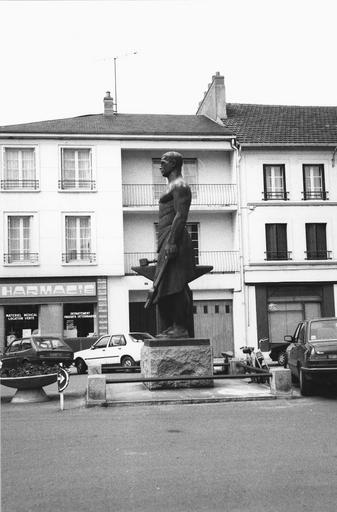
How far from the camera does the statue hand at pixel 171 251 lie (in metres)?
13.0

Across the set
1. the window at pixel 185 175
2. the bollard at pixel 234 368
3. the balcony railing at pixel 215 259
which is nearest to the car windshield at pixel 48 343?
the balcony railing at pixel 215 259

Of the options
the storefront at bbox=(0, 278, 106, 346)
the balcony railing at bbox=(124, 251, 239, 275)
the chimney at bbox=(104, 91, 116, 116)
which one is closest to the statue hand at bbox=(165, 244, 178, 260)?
the storefront at bbox=(0, 278, 106, 346)

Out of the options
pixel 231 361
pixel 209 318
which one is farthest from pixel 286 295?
pixel 231 361

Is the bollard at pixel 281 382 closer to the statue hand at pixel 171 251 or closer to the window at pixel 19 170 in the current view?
the statue hand at pixel 171 251

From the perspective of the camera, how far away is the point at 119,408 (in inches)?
453

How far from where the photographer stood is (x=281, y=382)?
1260cm

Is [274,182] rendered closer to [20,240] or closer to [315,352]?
[20,240]

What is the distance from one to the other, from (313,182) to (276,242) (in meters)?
3.53

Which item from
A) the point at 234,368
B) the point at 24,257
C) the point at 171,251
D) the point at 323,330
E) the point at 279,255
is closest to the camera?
the point at 171,251

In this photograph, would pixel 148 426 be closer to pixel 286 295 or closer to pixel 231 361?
pixel 231 361

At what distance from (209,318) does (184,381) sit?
18382 mm

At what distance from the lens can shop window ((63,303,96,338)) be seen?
98.4 feet

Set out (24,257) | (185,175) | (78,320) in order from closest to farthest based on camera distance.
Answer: (24,257) → (78,320) → (185,175)

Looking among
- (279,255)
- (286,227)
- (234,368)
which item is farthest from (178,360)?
(286,227)
